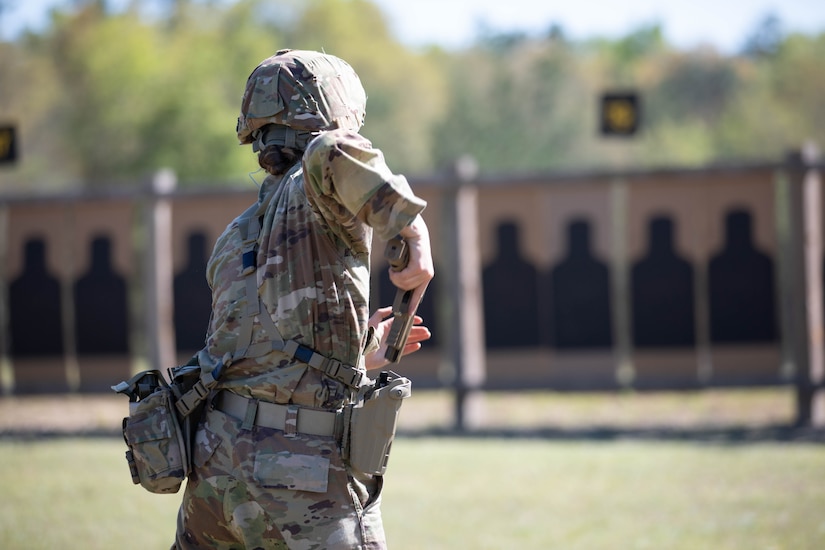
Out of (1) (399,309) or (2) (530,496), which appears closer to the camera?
(1) (399,309)

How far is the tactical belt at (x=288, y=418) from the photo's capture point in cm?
294

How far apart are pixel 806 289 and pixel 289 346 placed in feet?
24.4

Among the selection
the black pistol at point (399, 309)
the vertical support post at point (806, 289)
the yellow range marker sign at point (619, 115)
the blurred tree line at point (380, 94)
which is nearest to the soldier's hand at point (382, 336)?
the black pistol at point (399, 309)

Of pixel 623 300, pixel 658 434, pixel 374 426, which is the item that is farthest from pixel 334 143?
pixel 623 300

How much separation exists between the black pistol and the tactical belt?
23 cm

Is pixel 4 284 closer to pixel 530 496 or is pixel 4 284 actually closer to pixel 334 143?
pixel 530 496

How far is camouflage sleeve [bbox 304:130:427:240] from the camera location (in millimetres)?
2625

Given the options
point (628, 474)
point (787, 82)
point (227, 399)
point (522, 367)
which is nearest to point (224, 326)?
point (227, 399)

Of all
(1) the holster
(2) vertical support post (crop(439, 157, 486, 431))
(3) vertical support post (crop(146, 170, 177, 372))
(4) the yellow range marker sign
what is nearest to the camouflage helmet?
(1) the holster

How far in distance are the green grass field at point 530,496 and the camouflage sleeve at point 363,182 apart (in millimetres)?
3572

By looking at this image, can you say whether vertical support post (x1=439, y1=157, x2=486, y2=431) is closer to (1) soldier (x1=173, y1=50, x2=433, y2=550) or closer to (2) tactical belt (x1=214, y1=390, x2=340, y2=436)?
(1) soldier (x1=173, y1=50, x2=433, y2=550)

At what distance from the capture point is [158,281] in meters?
10.5

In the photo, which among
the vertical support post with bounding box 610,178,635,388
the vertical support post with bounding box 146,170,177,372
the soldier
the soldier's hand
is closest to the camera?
the soldier

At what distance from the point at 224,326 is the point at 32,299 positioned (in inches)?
345
